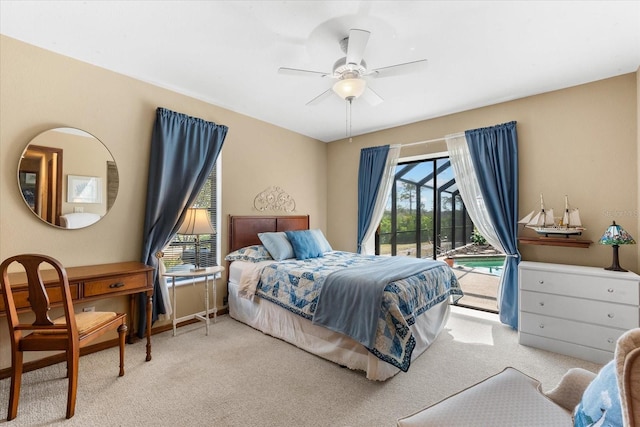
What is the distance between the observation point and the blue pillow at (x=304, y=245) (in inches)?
145

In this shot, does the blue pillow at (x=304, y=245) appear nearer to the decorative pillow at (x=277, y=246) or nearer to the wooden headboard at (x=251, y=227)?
the decorative pillow at (x=277, y=246)

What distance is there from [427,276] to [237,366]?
1.97 metres

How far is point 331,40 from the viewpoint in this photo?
223cm

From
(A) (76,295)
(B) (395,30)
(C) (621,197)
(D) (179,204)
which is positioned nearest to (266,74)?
(B) (395,30)

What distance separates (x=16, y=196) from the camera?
2283 mm

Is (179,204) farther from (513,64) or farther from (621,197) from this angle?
(621,197)

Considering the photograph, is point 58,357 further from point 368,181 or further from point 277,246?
point 368,181

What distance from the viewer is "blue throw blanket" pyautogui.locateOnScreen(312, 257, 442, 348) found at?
218cm

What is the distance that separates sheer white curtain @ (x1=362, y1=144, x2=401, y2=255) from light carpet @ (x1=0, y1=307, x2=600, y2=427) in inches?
80.5

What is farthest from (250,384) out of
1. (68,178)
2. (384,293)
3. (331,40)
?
(331,40)

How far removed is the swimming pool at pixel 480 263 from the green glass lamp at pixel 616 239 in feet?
5.46

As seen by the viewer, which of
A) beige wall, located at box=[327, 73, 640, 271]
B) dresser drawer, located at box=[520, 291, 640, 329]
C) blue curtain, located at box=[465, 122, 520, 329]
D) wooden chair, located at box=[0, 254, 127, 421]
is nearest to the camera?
wooden chair, located at box=[0, 254, 127, 421]

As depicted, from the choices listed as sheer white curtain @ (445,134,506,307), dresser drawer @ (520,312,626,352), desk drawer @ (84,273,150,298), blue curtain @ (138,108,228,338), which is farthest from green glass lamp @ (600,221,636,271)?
desk drawer @ (84,273,150,298)

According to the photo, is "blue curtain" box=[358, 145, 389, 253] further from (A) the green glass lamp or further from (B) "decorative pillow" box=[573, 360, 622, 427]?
(B) "decorative pillow" box=[573, 360, 622, 427]
